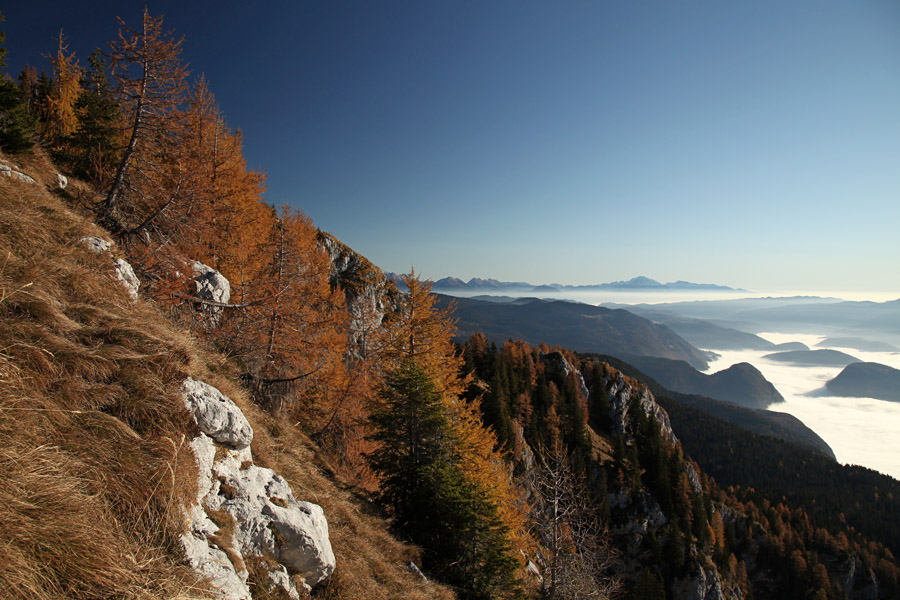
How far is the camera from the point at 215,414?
232 inches

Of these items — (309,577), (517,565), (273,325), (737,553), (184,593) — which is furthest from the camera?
(737,553)

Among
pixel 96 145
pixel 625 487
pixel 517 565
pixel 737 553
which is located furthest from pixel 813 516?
pixel 96 145

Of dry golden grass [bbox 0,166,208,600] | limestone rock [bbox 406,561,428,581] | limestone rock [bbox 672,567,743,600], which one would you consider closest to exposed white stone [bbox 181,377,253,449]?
dry golden grass [bbox 0,166,208,600]

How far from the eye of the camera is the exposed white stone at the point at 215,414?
568 cm

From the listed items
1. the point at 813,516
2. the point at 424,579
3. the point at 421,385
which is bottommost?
the point at 813,516

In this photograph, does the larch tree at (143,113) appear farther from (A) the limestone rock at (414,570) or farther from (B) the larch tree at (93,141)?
(A) the limestone rock at (414,570)

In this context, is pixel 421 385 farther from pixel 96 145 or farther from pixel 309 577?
pixel 96 145

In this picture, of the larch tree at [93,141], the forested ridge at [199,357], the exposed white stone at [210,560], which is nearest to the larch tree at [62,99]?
the forested ridge at [199,357]

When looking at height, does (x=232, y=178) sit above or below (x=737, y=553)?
above

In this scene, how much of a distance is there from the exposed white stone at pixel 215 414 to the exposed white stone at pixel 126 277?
3.63 metres

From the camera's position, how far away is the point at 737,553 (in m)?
100

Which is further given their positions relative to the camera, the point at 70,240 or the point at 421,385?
the point at 421,385

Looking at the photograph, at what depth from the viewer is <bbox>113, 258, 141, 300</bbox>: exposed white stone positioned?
26.2 feet

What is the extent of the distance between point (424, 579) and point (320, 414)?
14750 millimetres
